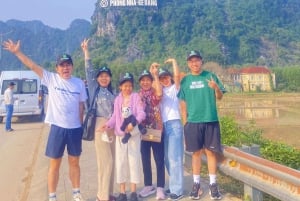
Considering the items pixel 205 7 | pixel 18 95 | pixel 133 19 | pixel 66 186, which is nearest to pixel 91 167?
pixel 66 186

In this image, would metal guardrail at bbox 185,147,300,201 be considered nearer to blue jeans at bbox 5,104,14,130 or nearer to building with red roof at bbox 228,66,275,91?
blue jeans at bbox 5,104,14,130

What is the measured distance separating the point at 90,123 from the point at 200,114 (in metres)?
1.32

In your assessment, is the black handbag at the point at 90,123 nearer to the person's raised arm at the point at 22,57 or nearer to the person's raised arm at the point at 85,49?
the person's raised arm at the point at 85,49

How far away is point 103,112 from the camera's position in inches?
Answer: 219

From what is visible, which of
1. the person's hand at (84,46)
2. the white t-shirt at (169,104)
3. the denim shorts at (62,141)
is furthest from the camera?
the person's hand at (84,46)

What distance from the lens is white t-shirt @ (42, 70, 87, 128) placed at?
17.5 feet

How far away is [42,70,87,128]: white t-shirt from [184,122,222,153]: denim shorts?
4.40 feet

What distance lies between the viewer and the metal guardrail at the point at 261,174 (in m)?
4.28

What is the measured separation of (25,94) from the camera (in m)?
17.9

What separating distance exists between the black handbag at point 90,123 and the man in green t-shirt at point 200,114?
108 cm

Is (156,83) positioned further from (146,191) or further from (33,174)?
(33,174)

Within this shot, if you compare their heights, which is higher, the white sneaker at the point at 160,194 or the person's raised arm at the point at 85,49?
the person's raised arm at the point at 85,49

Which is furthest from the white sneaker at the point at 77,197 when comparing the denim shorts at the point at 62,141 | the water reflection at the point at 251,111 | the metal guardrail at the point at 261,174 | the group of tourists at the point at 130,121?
the water reflection at the point at 251,111

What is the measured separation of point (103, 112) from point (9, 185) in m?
2.42
